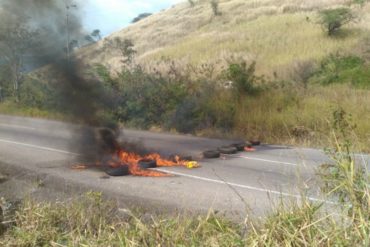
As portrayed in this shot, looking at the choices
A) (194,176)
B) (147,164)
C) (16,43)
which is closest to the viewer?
(194,176)

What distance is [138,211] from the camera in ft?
20.2

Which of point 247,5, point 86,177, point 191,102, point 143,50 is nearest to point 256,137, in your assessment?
point 191,102

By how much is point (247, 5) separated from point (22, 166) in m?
57.7

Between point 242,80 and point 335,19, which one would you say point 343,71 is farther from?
point 335,19

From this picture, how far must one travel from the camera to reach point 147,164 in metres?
10.2

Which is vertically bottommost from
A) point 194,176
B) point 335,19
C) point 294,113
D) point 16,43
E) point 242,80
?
point 194,176

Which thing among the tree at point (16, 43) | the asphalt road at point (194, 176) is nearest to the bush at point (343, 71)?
the asphalt road at point (194, 176)

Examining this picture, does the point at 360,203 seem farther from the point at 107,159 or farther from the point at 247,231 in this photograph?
the point at 107,159

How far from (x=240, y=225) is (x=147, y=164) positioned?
561cm

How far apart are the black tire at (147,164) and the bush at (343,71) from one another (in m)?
14.8

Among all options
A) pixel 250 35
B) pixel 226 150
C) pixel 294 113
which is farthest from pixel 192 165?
pixel 250 35

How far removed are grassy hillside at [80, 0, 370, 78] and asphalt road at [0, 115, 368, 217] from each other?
8.55 meters

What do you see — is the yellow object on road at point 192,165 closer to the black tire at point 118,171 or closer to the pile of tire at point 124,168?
the pile of tire at point 124,168

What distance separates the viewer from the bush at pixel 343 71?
23.6m
